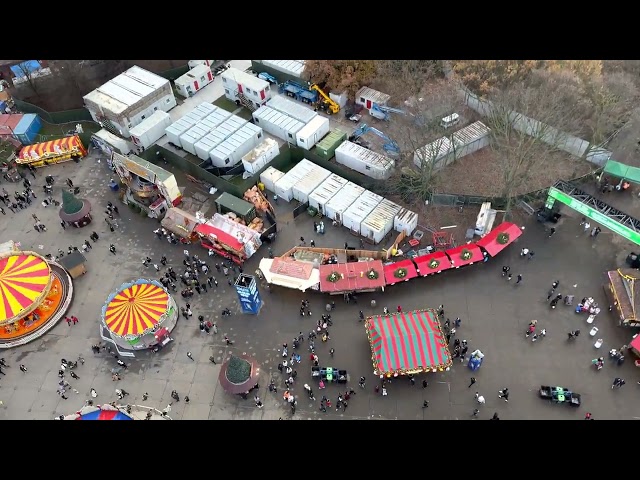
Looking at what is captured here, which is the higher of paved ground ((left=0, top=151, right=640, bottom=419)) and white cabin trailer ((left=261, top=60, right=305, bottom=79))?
white cabin trailer ((left=261, top=60, right=305, bottom=79))

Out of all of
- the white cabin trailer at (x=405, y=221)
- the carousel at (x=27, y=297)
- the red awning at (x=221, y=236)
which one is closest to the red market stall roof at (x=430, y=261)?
the white cabin trailer at (x=405, y=221)

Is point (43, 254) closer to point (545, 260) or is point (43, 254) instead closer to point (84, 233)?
point (84, 233)

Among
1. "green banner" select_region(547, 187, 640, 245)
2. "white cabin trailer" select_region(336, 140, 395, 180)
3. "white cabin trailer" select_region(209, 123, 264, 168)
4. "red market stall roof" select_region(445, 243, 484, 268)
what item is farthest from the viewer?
"white cabin trailer" select_region(209, 123, 264, 168)

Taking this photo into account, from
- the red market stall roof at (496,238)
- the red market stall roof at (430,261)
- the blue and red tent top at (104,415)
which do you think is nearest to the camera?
the blue and red tent top at (104,415)

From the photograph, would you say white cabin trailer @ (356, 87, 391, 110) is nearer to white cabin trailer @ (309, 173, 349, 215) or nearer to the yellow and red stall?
white cabin trailer @ (309, 173, 349, 215)

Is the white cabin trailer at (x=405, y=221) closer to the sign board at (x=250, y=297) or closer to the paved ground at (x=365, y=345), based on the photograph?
the paved ground at (x=365, y=345)

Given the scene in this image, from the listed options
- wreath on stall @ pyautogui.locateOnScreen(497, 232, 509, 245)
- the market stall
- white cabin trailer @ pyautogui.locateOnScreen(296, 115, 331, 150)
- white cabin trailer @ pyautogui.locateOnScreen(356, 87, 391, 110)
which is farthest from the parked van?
the market stall

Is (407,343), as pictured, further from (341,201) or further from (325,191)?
(325,191)

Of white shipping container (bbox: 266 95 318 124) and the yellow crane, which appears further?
the yellow crane
